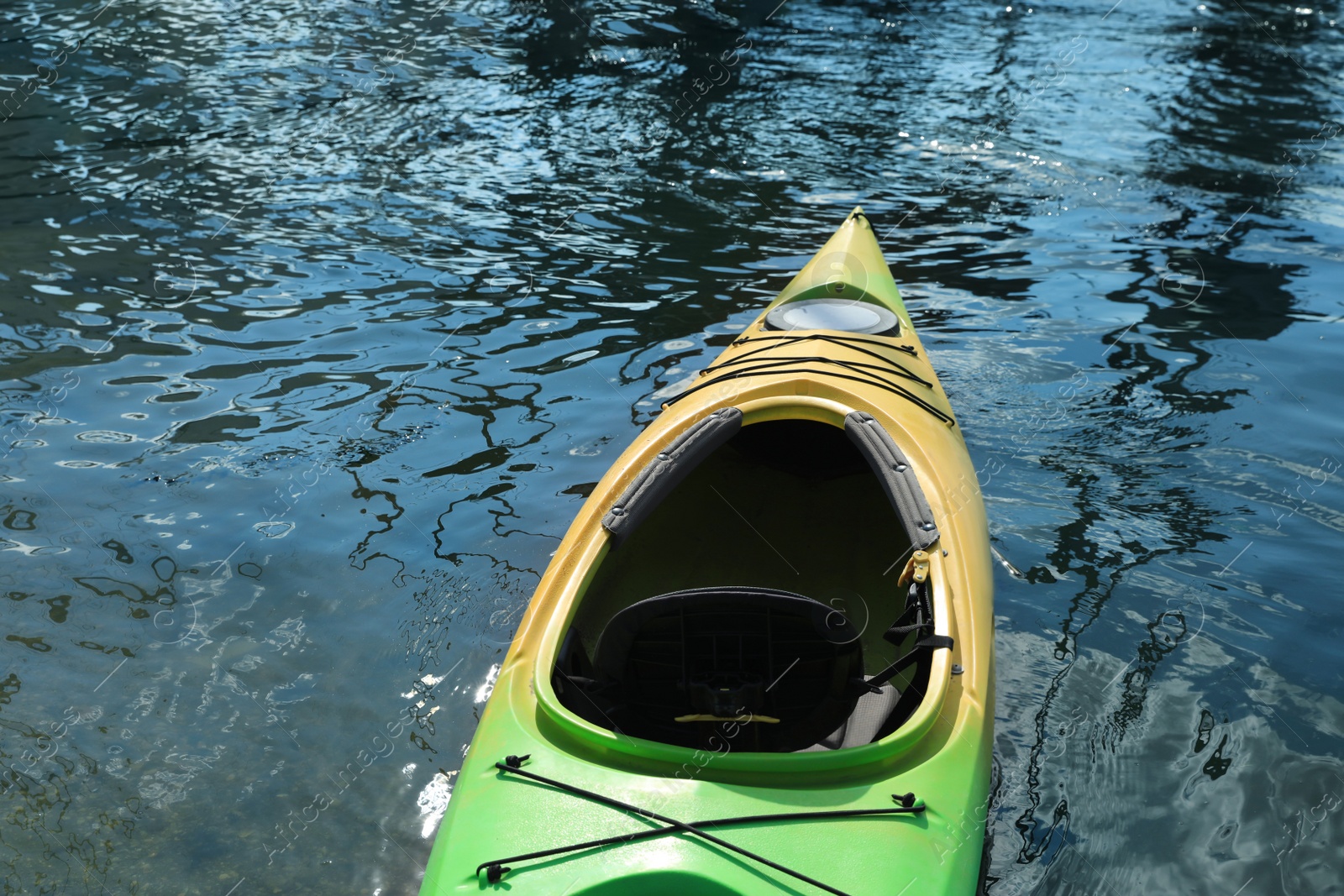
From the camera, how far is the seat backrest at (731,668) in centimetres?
269

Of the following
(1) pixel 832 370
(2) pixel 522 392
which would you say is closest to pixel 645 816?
(1) pixel 832 370

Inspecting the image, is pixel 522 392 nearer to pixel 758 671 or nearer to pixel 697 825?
pixel 758 671

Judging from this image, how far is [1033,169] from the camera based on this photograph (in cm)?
912

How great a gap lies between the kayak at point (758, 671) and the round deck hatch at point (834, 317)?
0.33m

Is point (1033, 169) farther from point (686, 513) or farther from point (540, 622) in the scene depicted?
point (540, 622)

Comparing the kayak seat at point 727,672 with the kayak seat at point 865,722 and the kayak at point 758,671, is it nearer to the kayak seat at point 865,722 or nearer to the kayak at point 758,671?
the kayak at point 758,671

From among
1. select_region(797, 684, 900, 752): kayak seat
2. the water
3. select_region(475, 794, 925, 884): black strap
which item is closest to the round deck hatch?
the water

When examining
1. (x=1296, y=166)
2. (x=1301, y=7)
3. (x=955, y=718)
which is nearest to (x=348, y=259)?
(x=955, y=718)

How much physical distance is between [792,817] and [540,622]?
0.97 meters

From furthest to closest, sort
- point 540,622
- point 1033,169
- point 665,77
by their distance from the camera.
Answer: point 665,77
point 1033,169
point 540,622

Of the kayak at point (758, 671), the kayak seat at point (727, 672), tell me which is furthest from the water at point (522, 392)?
the kayak seat at point (727, 672)

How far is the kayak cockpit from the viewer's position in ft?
9.07

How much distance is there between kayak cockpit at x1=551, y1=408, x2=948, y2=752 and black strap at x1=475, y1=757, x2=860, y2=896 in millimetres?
360

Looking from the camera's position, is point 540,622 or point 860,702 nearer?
point 540,622
